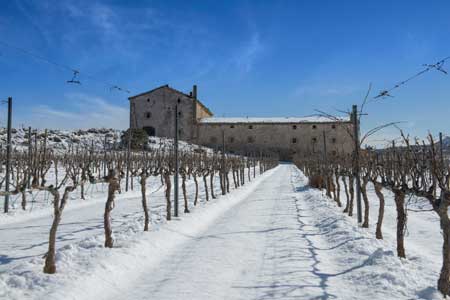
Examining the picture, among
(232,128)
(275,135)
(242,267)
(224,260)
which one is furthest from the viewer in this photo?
(275,135)

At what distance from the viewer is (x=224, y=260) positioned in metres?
5.60

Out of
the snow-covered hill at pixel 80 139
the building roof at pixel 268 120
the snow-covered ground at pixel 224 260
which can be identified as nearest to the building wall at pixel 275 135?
the building roof at pixel 268 120

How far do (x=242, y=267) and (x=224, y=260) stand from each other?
1.44 feet

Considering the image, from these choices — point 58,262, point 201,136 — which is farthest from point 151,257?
point 201,136

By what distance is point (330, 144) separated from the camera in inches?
1924

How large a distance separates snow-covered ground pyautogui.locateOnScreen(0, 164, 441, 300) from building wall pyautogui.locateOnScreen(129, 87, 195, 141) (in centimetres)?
3740

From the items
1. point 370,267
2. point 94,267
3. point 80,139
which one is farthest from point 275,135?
point 94,267

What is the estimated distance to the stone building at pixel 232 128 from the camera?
4688 centimetres

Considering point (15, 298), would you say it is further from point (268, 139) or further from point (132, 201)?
point (268, 139)

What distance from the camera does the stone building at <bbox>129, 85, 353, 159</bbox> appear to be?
1845 inches

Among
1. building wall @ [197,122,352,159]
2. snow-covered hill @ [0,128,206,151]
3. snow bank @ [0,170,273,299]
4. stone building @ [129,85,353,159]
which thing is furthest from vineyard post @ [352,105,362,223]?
building wall @ [197,122,352,159]

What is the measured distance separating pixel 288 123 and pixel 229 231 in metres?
43.1

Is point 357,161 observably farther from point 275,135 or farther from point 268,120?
point 268,120

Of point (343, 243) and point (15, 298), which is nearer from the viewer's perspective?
point (15, 298)
